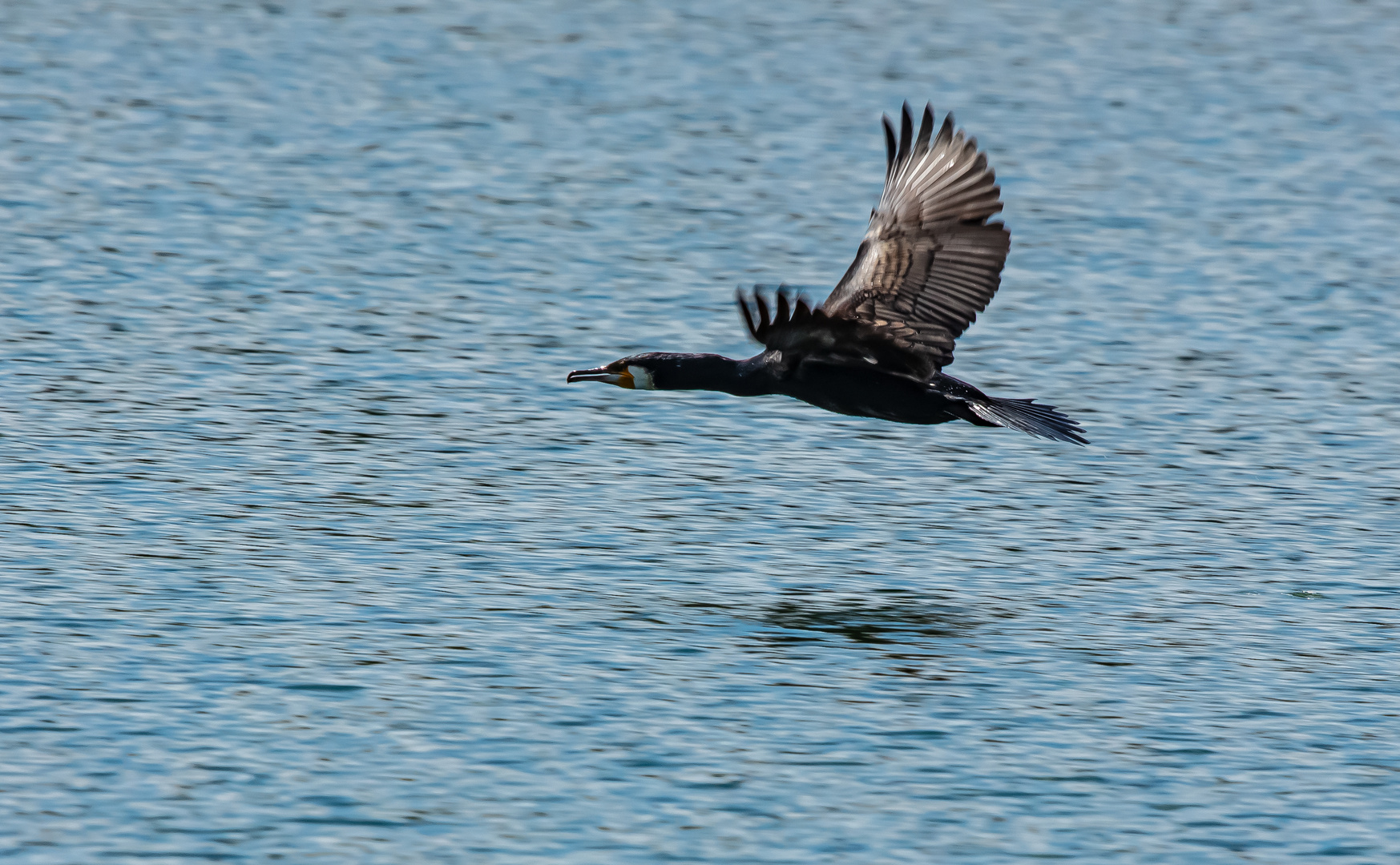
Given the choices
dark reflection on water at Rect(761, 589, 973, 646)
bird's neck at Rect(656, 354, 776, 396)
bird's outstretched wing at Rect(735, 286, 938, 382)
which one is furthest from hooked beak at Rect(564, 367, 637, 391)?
dark reflection on water at Rect(761, 589, 973, 646)

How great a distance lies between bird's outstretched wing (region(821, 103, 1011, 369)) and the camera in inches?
461

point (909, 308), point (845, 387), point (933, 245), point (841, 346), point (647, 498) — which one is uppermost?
point (933, 245)

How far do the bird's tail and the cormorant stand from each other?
13 mm

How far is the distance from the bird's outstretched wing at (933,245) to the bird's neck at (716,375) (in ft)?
1.67

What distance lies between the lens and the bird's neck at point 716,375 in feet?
38.4

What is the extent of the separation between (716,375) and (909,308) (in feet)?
3.45

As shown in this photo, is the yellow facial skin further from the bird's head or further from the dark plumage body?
the dark plumage body

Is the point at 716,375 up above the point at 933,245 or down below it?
below

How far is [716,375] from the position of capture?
11828 mm

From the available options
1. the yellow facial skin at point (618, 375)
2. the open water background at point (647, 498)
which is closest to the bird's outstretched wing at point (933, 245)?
the yellow facial skin at point (618, 375)

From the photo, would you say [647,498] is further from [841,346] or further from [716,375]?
[841,346]

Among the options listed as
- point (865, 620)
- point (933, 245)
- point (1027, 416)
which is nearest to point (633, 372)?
point (933, 245)

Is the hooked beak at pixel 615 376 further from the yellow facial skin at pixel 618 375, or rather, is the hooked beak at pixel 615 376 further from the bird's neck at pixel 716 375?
the bird's neck at pixel 716 375

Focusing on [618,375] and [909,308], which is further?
[618,375]
